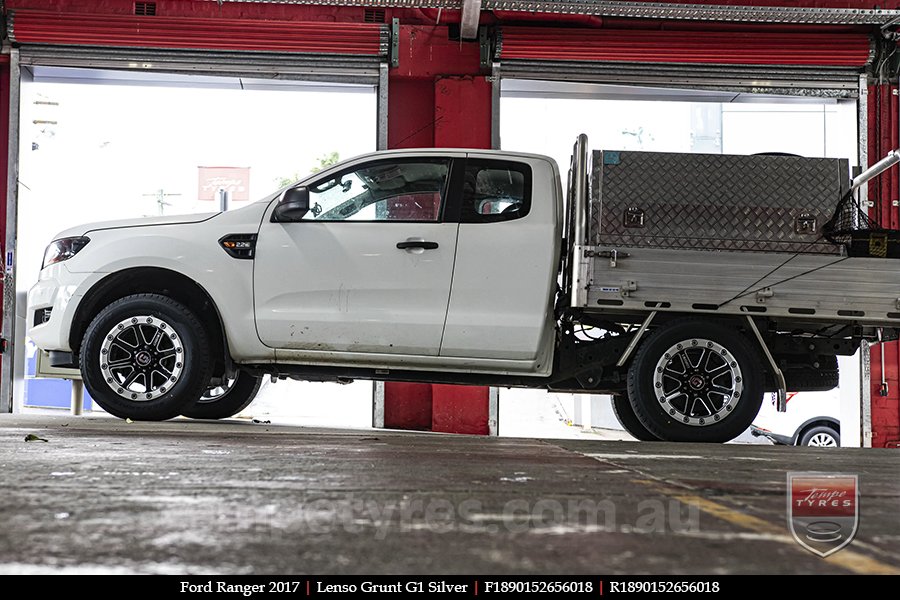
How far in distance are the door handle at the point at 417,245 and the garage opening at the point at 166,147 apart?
1887 millimetres

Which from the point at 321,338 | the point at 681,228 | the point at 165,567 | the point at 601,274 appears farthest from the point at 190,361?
the point at 165,567

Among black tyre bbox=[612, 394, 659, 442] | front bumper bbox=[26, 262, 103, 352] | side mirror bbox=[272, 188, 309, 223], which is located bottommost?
black tyre bbox=[612, 394, 659, 442]

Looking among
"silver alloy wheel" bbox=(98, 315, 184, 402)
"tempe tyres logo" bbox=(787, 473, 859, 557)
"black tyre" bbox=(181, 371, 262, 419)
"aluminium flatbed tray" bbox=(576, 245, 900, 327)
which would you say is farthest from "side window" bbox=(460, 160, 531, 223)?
"tempe tyres logo" bbox=(787, 473, 859, 557)

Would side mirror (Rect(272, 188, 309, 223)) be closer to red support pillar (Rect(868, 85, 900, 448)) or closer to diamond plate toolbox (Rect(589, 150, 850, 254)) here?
diamond plate toolbox (Rect(589, 150, 850, 254))

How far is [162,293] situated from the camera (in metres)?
4.95

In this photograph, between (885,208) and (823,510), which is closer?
(823,510)

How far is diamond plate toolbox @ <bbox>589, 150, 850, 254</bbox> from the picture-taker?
186 inches

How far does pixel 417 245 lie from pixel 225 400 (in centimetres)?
213

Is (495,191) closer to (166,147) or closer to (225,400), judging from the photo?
(225,400)

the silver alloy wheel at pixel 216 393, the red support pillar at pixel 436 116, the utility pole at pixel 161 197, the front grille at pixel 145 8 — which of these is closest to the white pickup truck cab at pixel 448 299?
the silver alloy wheel at pixel 216 393

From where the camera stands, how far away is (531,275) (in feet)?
15.5

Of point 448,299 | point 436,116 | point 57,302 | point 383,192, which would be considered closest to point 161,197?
point 436,116

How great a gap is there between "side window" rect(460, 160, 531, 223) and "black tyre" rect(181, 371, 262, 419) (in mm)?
2168

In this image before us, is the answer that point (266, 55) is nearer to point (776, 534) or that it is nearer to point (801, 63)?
point (801, 63)
